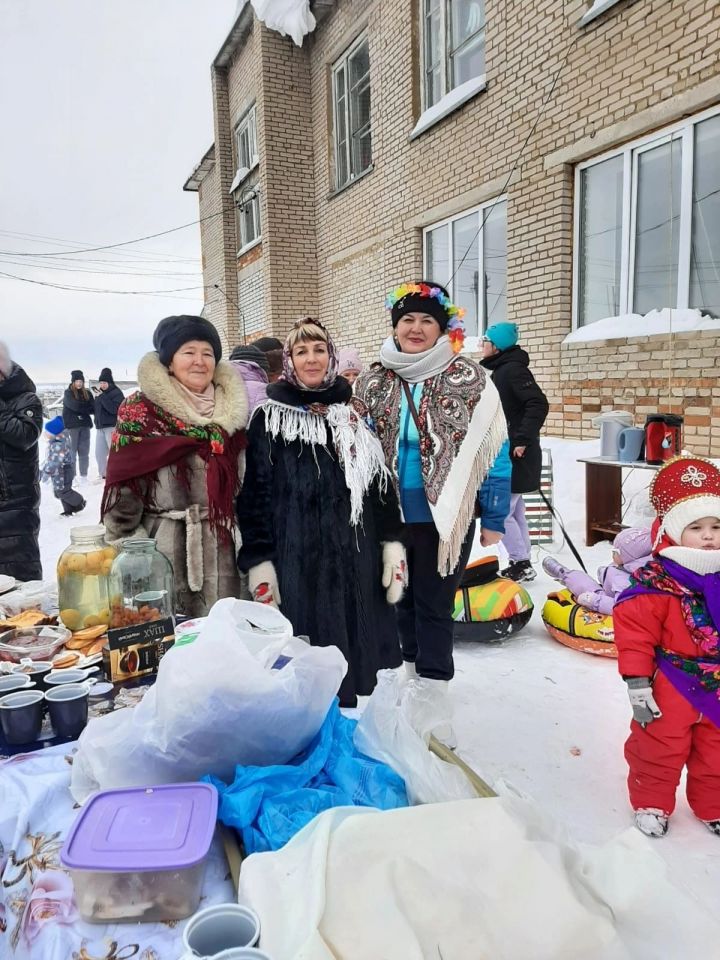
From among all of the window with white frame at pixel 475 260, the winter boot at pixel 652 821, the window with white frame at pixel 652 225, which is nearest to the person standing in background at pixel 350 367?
the window with white frame at pixel 475 260

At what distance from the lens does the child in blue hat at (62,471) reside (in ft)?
27.9

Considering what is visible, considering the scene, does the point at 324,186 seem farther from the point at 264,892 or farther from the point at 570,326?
the point at 264,892

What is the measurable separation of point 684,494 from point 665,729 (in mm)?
789

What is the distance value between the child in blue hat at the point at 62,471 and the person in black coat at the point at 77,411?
0.20 meters

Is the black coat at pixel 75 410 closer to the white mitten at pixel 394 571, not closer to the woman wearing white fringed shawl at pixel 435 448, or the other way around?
the woman wearing white fringed shawl at pixel 435 448

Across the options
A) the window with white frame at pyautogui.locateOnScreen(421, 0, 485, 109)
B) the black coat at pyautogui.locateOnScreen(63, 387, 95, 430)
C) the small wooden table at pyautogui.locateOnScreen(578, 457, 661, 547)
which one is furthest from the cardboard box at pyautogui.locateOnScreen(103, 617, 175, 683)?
the black coat at pyautogui.locateOnScreen(63, 387, 95, 430)

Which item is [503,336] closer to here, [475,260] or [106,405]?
[475,260]

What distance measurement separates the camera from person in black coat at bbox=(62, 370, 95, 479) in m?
9.48

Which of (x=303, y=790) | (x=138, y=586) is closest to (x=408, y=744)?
(x=303, y=790)

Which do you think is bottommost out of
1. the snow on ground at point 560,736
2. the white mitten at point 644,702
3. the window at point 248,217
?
the snow on ground at point 560,736

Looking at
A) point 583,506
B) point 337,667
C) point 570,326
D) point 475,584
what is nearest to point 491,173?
point 570,326

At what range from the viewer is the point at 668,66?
5.39 meters

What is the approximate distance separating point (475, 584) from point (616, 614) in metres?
1.85

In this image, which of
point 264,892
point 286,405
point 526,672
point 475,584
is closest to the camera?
point 264,892
